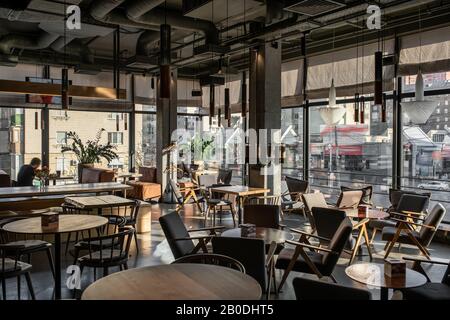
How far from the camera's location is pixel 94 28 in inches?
317

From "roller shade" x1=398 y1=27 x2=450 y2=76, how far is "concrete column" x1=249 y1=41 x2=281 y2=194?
246 cm

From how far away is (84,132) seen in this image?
1241 cm

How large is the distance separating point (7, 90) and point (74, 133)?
411cm

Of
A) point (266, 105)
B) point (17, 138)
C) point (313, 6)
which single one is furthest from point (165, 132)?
point (313, 6)

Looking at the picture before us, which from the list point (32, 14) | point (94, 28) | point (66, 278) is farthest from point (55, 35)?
point (66, 278)

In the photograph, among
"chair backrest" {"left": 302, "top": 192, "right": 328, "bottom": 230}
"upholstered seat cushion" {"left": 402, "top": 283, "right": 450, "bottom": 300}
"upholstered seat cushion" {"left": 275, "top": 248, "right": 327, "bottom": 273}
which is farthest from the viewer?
"chair backrest" {"left": 302, "top": 192, "right": 328, "bottom": 230}

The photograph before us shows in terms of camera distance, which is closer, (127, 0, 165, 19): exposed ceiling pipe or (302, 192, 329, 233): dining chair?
(127, 0, 165, 19): exposed ceiling pipe

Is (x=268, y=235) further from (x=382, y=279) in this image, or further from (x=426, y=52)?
(x=426, y=52)

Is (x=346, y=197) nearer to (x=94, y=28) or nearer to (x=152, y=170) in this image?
(x=94, y=28)

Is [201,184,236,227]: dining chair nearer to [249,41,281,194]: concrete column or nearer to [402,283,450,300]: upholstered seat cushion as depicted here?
[249,41,281,194]: concrete column

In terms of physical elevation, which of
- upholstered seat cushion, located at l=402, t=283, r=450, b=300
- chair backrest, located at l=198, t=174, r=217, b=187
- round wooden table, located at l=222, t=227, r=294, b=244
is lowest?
upholstered seat cushion, located at l=402, t=283, r=450, b=300

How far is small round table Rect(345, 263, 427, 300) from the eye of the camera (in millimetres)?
3092

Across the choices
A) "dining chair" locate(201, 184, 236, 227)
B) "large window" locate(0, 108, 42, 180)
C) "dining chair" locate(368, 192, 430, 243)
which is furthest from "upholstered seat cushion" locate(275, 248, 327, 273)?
"large window" locate(0, 108, 42, 180)

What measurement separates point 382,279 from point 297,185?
6288 mm
